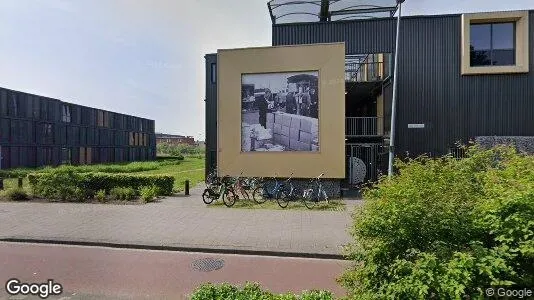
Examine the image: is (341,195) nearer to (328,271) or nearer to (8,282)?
(328,271)

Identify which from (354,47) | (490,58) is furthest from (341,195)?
(490,58)

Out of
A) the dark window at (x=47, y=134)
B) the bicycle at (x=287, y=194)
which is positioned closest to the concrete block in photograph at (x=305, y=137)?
the bicycle at (x=287, y=194)

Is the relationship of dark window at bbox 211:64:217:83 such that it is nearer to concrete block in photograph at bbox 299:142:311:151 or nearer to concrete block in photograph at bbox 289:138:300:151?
concrete block in photograph at bbox 289:138:300:151

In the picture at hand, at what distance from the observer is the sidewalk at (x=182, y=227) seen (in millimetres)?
7016

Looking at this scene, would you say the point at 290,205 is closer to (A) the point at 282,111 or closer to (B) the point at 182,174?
(A) the point at 282,111

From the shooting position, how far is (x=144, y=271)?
5586 mm

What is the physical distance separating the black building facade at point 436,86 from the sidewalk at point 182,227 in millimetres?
6438

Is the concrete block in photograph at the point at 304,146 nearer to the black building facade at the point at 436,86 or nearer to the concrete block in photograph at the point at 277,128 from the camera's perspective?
the concrete block in photograph at the point at 277,128

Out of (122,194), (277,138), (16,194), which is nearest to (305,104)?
(277,138)

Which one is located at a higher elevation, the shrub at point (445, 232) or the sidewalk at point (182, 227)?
the shrub at point (445, 232)

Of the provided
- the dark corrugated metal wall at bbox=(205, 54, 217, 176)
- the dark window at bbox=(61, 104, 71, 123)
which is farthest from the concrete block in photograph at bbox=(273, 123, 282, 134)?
the dark window at bbox=(61, 104, 71, 123)

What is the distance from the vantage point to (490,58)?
1534 cm

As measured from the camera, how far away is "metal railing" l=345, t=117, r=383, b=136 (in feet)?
55.8

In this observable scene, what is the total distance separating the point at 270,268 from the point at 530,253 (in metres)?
4.10
